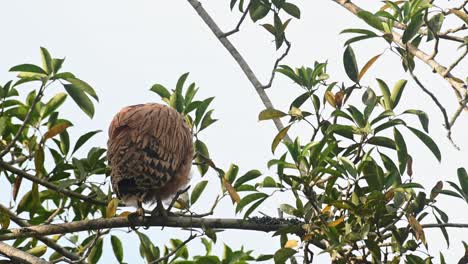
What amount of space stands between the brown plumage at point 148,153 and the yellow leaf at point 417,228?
1262mm

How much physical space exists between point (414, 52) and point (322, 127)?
529 millimetres

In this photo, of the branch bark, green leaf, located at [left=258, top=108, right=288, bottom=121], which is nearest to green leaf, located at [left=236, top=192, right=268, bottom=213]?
the branch bark

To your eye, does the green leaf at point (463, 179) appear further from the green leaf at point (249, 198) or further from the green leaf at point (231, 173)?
the green leaf at point (231, 173)

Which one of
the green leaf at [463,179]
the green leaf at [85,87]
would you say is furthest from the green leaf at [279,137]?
the green leaf at [85,87]

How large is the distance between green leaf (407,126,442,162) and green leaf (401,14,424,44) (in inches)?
16.5

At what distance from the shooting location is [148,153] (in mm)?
4148

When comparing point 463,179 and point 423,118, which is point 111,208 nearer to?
point 423,118

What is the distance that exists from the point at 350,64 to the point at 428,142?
525mm

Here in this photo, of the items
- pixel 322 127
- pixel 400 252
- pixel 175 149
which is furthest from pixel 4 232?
pixel 400 252

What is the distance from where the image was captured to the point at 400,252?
3531 millimetres

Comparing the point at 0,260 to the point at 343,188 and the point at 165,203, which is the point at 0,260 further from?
the point at 343,188

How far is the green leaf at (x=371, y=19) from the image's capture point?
391cm

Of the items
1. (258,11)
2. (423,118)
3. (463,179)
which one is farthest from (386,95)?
(258,11)

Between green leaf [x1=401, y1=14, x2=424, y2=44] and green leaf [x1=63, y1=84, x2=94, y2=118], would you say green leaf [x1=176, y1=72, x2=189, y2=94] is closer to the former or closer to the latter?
green leaf [x1=63, y1=84, x2=94, y2=118]
